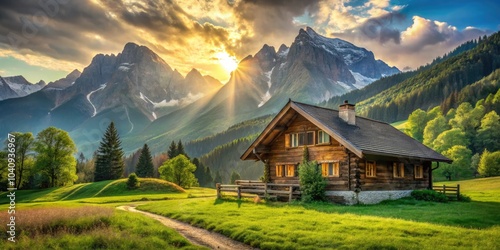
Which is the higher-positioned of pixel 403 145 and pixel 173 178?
pixel 403 145

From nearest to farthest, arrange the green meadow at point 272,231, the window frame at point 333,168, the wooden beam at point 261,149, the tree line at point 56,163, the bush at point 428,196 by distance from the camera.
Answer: the green meadow at point 272,231, the window frame at point 333,168, the bush at point 428,196, the wooden beam at point 261,149, the tree line at point 56,163

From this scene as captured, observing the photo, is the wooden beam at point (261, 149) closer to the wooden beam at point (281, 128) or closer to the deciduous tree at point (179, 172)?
the wooden beam at point (281, 128)

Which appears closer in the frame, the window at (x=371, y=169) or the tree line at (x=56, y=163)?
the window at (x=371, y=169)

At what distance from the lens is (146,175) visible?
9081cm

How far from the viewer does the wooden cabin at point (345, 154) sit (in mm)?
28438

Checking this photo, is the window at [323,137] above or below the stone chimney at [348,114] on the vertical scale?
below

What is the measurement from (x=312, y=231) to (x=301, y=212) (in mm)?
6362

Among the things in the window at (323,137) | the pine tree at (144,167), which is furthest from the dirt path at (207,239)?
the pine tree at (144,167)

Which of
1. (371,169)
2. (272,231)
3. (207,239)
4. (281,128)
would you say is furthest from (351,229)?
(281,128)

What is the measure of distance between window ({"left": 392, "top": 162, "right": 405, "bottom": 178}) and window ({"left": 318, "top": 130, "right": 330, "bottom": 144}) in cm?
688

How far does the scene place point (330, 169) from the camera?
30062 millimetres

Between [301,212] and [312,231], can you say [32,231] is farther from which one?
[301,212]

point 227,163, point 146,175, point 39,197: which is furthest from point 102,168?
point 227,163

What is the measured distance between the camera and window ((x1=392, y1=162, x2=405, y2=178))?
3206cm
